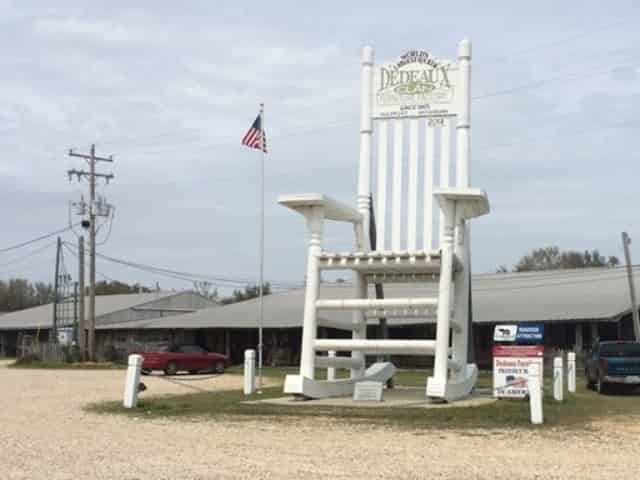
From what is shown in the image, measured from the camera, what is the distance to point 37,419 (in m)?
13.3

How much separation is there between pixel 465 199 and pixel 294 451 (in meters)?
6.66

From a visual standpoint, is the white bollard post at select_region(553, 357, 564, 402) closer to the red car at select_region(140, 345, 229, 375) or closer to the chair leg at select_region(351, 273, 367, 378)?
the chair leg at select_region(351, 273, 367, 378)

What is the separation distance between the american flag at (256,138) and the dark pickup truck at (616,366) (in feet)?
30.9

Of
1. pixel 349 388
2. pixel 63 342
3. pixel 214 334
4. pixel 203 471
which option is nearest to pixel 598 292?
pixel 214 334

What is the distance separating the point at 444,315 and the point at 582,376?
19.3 meters

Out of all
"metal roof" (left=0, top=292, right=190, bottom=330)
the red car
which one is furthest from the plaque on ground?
"metal roof" (left=0, top=292, right=190, bottom=330)

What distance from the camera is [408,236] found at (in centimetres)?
1666

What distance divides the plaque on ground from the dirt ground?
114 inches

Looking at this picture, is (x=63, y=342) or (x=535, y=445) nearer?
(x=535, y=445)

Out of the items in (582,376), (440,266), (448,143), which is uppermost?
(448,143)

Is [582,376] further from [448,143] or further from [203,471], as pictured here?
[203,471]

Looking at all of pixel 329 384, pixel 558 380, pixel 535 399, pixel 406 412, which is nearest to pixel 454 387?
pixel 406 412

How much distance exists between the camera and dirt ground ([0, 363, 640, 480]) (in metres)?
8.07

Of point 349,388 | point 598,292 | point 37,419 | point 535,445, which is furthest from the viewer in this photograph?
point 598,292
